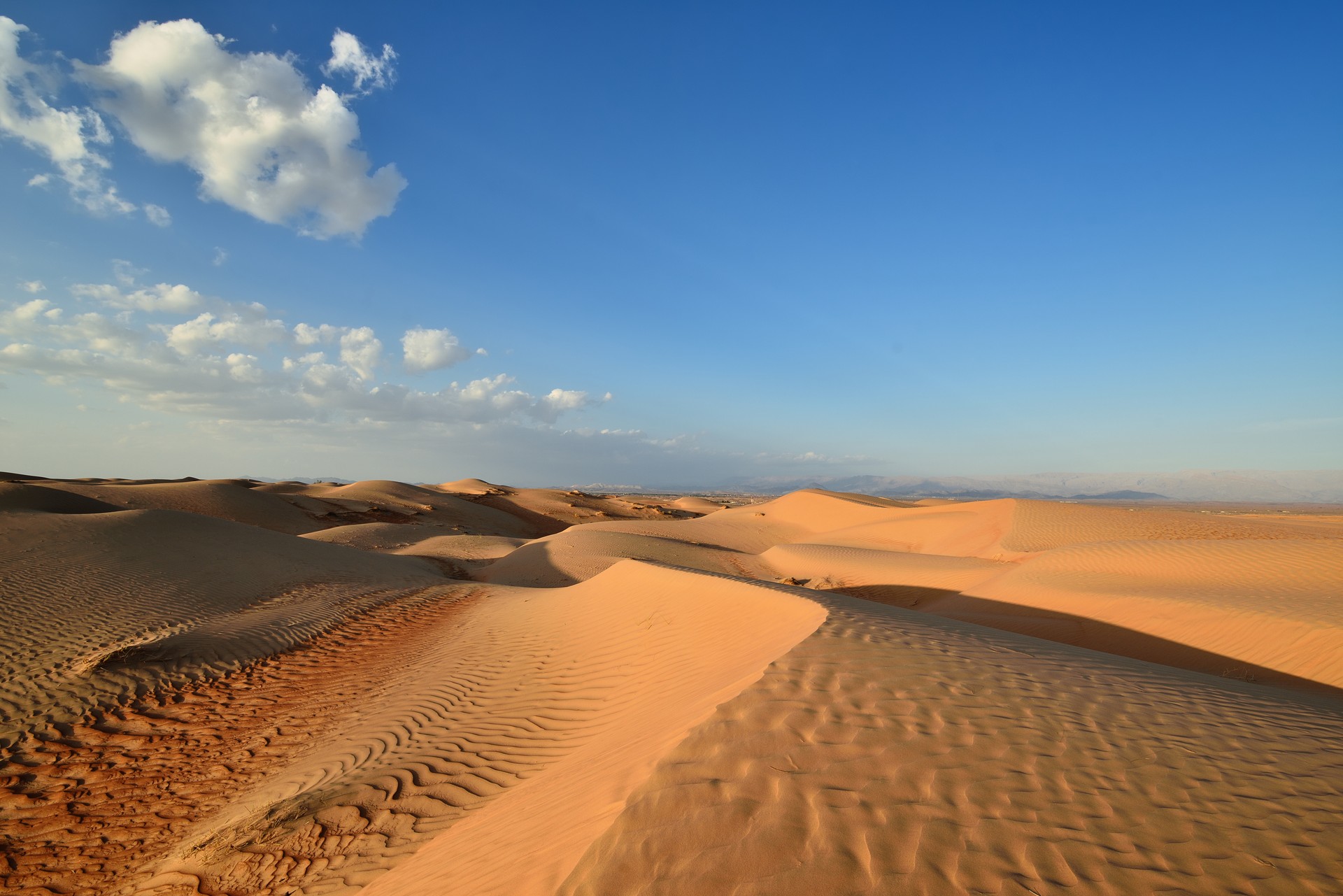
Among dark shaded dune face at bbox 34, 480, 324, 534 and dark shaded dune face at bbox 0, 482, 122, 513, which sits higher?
dark shaded dune face at bbox 0, 482, 122, 513

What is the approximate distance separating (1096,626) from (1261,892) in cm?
976

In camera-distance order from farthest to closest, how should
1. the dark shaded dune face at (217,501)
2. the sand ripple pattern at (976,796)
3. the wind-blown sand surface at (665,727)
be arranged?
the dark shaded dune face at (217,501) < the wind-blown sand surface at (665,727) < the sand ripple pattern at (976,796)

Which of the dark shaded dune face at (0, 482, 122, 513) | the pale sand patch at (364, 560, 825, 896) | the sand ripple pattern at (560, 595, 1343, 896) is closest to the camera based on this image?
the sand ripple pattern at (560, 595, 1343, 896)

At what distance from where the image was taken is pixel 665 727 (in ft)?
14.6

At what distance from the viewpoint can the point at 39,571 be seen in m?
11.9

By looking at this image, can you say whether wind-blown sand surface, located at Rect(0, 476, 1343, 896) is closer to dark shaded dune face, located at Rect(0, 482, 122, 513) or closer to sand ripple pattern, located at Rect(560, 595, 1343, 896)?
sand ripple pattern, located at Rect(560, 595, 1343, 896)

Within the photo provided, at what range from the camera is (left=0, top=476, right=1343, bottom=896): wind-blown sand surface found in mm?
2740

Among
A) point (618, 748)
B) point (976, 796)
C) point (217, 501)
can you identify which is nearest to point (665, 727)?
point (618, 748)

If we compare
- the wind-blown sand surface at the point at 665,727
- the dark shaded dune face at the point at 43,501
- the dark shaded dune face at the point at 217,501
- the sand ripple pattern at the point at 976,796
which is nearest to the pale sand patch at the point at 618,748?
the wind-blown sand surface at the point at 665,727

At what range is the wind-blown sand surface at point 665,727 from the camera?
2.74 m

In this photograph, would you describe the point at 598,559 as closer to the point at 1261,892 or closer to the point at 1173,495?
the point at 1261,892

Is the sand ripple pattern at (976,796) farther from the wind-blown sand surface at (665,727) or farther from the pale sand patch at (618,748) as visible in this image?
the pale sand patch at (618,748)

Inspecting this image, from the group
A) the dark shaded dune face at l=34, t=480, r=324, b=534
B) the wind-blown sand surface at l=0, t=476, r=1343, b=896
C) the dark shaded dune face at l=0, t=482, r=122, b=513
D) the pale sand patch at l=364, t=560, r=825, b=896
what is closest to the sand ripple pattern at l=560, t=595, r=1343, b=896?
the wind-blown sand surface at l=0, t=476, r=1343, b=896

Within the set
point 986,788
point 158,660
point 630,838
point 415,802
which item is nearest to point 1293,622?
point 986,788
